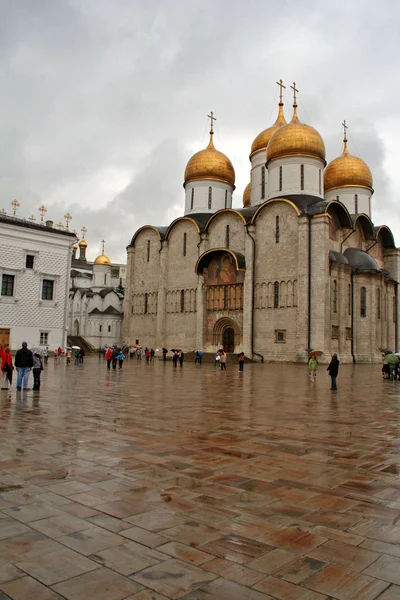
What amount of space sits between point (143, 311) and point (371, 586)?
45.9m

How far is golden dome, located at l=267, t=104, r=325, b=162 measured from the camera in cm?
3956

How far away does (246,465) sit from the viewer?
5.43 m

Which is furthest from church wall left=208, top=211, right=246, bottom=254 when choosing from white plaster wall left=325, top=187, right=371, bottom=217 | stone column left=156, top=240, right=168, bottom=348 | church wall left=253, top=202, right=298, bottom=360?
white plaster wall left=325, top=187, right=371, bottom=217

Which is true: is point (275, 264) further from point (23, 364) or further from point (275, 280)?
point (23, 364)

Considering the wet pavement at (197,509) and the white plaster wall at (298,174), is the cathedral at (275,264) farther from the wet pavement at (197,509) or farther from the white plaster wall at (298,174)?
the wet pavement at (197,509)

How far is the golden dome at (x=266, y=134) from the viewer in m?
47.5

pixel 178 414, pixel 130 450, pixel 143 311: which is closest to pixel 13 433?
pixel 130 450

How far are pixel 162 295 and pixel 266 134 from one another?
60.0 feet

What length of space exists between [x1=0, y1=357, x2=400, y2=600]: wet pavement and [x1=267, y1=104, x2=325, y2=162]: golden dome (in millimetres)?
34503

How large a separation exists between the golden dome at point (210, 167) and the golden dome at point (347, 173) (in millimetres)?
8961

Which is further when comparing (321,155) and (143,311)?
Result: (143,311)

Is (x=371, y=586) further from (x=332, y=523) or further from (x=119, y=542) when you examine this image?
(x=119, y=542)

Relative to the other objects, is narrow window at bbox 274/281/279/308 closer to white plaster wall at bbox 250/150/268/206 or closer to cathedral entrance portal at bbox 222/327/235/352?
cathedral entrance portal at bbox 222/327/235/352

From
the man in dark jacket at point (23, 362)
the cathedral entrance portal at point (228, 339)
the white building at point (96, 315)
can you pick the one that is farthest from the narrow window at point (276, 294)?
the man in dark jacket at point (23, 362)
